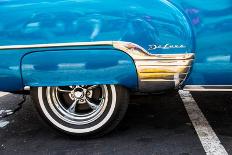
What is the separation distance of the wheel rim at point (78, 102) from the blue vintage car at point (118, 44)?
0.30m

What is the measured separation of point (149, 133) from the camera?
408 cm

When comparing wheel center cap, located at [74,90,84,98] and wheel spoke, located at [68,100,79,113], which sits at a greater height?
wheel center cap, located at [74,90,84,98]

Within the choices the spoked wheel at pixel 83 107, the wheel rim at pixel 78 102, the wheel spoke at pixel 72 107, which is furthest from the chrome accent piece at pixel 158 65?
the wheel spoke at pixel 72 107

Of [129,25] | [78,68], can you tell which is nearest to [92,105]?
[78,68]

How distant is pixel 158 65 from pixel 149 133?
2.74ft

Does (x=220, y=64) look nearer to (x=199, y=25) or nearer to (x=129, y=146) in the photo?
(x=199, y=25)

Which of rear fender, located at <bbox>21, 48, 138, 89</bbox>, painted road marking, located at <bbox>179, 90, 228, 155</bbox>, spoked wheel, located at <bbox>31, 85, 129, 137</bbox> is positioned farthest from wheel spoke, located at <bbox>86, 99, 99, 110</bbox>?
painted road marking, located at <bbox>179, 90, 228, 155</bbox>

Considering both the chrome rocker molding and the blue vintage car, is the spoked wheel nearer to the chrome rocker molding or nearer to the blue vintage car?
the blue vintage car

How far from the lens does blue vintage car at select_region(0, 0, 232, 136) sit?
3475 millimetres

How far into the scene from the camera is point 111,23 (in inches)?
137

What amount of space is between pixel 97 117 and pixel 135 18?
0.99 metres

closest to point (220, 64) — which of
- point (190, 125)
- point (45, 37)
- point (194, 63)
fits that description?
point (194, 63)

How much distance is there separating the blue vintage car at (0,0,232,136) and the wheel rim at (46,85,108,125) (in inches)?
11.6

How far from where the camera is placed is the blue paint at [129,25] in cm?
347
